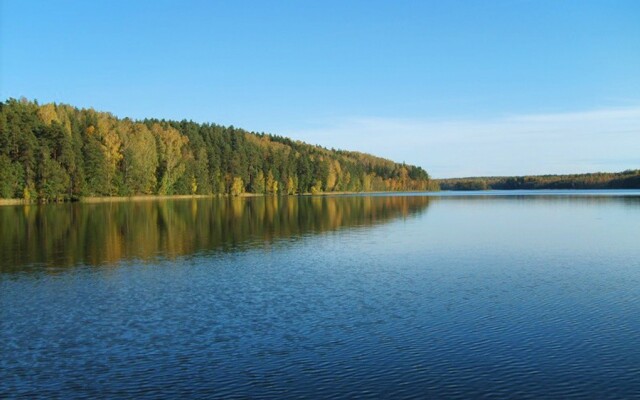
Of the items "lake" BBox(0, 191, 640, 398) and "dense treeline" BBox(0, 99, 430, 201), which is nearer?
"lake" BBox(0, 191, 640, 398)

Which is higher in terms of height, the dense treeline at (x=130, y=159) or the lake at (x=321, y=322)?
the dense treeline at (x=130, y=159)

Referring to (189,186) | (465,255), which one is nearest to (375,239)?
(465,255)

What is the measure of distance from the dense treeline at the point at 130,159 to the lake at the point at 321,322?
5797cm

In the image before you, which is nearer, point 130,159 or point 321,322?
point 321,322

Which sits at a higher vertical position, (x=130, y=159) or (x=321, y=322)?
(x=130, y=159)

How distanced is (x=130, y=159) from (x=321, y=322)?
326 feet

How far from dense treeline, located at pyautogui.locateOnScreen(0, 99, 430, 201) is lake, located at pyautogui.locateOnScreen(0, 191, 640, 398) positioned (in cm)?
5797

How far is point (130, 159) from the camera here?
107750 mm

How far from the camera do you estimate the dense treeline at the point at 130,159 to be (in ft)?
280

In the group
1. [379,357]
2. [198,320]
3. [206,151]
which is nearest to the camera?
A: [379,357]

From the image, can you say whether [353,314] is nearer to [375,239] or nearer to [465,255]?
[465,255]

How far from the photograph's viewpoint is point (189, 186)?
131375 mm

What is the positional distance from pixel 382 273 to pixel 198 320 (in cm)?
1021

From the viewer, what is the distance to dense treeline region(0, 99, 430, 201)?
85.2 meters
